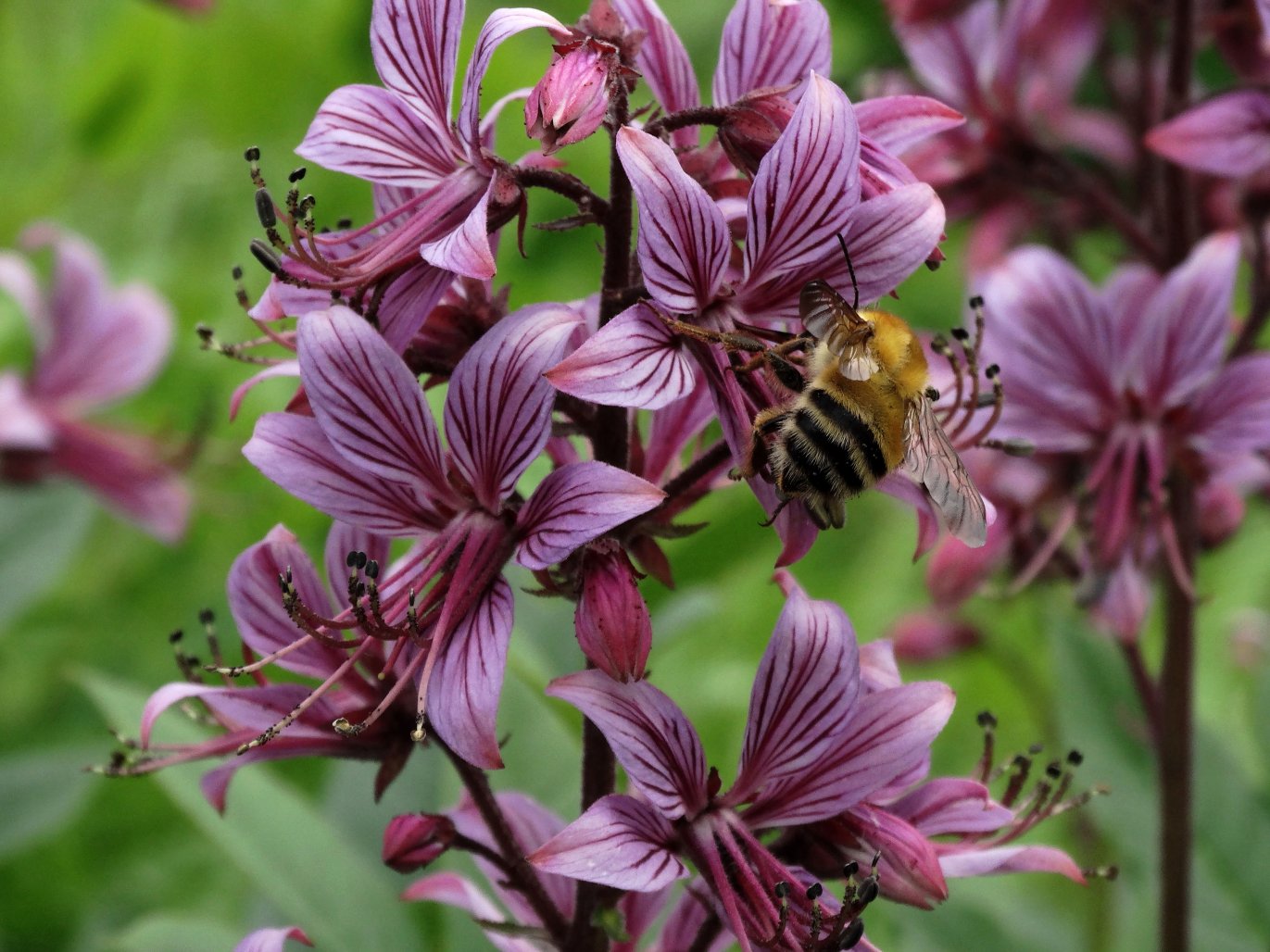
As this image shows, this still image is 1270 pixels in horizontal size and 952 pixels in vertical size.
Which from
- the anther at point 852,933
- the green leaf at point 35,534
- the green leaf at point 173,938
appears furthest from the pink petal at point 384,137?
the green leaf at point 35,534

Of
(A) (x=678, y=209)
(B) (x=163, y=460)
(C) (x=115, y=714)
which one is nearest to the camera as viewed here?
(A) (x=678, y=209)

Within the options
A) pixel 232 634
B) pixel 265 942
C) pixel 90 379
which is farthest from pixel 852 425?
pixel 90 379

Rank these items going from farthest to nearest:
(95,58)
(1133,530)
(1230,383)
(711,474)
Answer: (95,58)
(1133,530)
(1230,383)
(711,474)

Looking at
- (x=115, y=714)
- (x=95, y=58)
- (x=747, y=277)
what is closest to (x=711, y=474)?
(x=747, y=277)

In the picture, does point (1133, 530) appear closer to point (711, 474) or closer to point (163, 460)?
point (711, 474)

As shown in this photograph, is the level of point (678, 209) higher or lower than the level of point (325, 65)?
lower

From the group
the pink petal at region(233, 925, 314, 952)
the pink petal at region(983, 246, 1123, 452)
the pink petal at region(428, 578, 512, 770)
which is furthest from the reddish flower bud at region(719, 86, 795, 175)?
the pink petal at region(983, 246, 1123, 452)

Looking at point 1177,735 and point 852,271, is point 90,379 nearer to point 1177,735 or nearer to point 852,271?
point 1177,735

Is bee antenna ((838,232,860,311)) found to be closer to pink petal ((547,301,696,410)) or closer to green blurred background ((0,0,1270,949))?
pink petal ((547,301,696,410))
